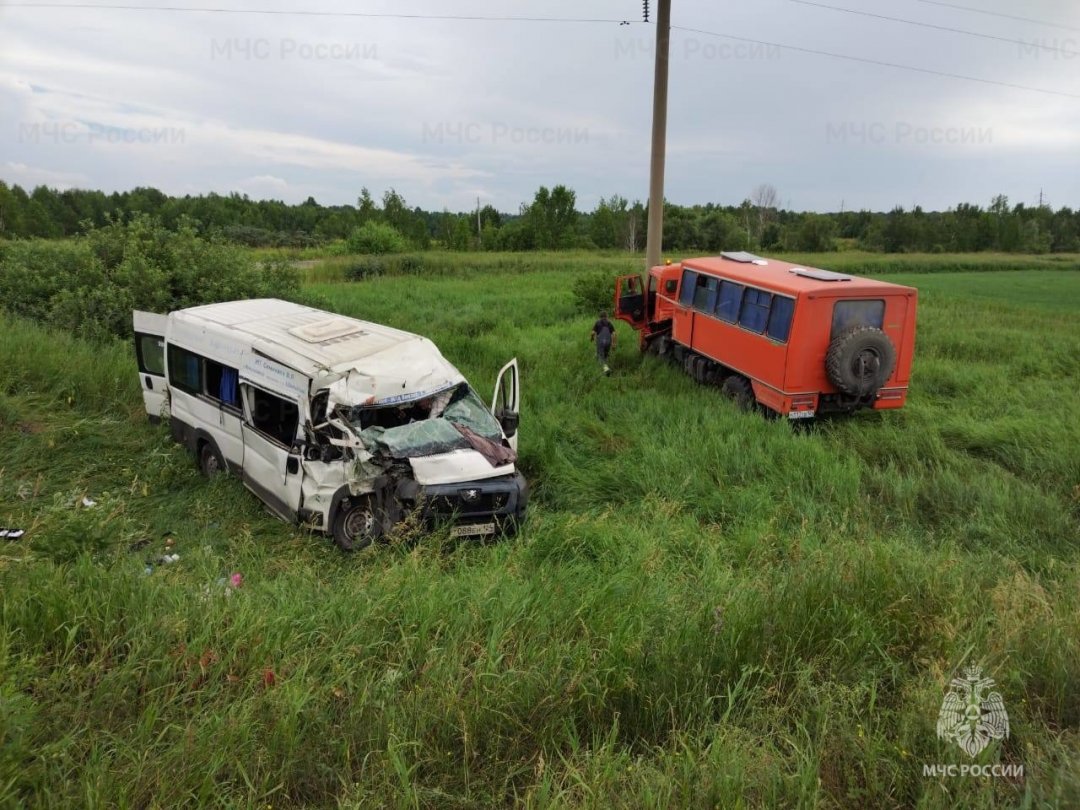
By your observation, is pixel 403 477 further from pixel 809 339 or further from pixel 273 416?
pixel 809 339

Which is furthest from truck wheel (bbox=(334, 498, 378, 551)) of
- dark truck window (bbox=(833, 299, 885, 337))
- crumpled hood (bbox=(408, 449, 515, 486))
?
dark truck window (bbox=(833, 299, 885, 337))

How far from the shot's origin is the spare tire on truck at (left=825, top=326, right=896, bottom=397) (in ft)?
31.0

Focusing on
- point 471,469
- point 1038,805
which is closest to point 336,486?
point 471,469

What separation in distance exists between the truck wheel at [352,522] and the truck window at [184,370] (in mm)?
3323

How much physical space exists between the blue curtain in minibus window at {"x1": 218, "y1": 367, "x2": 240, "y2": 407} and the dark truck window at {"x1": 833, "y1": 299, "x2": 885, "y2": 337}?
847 cm

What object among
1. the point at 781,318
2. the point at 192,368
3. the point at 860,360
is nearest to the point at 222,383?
the point at 192,368

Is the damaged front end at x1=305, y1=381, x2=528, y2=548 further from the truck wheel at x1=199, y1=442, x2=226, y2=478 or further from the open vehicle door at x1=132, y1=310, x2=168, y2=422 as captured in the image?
the open vehicle door at x1=132, y1=310, x2=168, y2=422

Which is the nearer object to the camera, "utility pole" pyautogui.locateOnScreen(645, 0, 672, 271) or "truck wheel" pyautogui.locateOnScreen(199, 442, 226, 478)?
"truck wheel" pyautogui.locateOnScreen(199, 442, 226, 478)

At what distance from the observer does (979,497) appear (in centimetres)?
721

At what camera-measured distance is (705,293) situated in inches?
491

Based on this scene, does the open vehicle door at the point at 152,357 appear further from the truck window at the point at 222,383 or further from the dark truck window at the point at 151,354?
the truck window at the point at 222,383

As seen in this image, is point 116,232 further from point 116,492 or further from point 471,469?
point 471,469

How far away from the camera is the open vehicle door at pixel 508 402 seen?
7328mm

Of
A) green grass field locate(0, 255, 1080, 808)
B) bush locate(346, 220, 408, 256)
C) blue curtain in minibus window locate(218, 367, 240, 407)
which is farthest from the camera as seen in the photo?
bush locate(346, 220, 408, 256)
